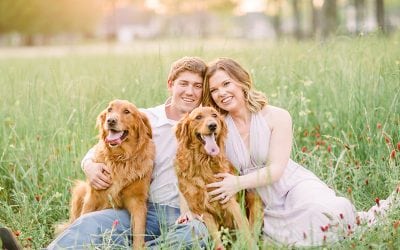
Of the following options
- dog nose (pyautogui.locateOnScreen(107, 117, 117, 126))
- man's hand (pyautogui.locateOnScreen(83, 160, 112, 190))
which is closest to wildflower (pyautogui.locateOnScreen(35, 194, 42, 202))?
man's hand (pyautogui.locateOnScreen(83, 160, 112, 190))

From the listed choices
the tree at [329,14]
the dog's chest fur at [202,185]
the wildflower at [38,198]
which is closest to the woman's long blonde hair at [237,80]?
the dog's chest fur at [202,185]

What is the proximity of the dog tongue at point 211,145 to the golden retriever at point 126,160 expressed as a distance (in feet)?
1.64

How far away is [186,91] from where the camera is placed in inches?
166

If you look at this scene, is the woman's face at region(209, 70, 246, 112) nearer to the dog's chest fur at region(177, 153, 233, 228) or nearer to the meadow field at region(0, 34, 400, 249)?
the dog's chest fur at region(177, 153, 233, 228)

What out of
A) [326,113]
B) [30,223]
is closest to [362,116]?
[326,113]

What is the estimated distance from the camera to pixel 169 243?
3.53m

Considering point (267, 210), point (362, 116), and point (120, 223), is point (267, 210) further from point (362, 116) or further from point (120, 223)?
point (362, 116)

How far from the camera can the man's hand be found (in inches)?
159

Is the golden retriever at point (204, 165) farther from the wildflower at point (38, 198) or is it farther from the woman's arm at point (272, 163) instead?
the wildflower at point (38, 198)

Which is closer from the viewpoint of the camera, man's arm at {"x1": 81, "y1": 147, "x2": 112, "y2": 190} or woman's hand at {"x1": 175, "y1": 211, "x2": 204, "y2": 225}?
woman's hand at {"x1": 175, "y1": 211, "x2": 204, "y2": 225}

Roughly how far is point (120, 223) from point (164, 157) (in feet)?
2.01

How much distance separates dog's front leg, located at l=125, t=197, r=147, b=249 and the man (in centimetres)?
7

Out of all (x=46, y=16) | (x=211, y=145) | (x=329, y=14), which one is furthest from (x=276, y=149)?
(x=46, y=16)

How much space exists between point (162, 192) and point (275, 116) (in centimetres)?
102
